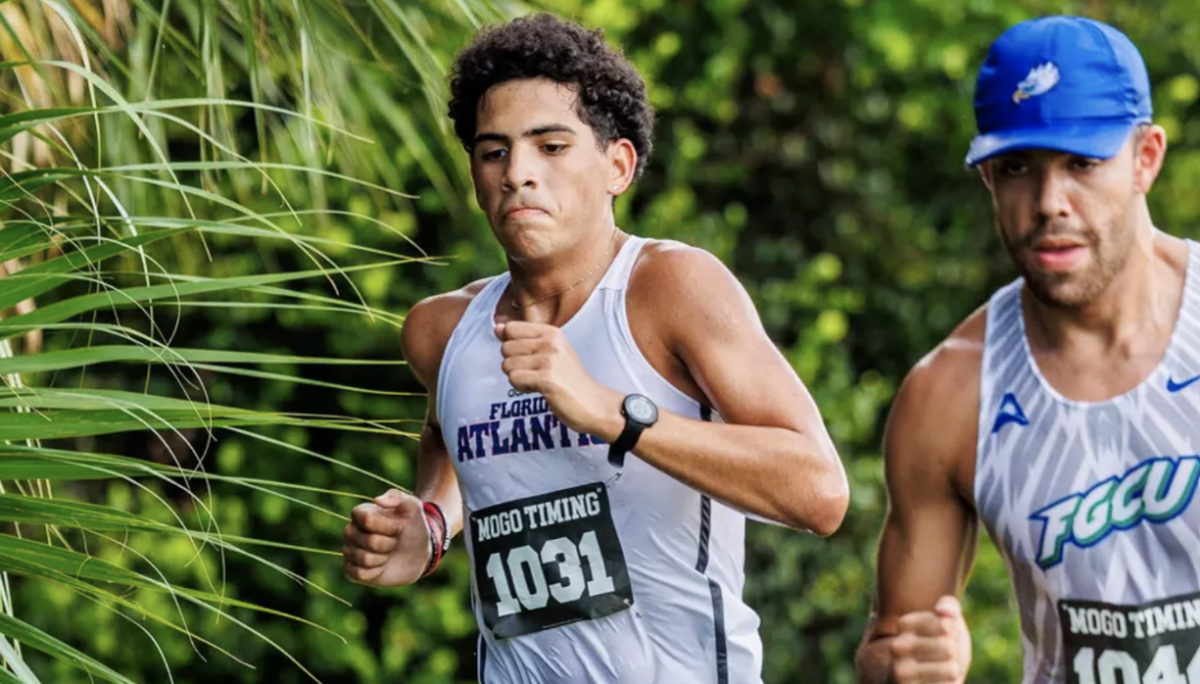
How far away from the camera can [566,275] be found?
3.12 m

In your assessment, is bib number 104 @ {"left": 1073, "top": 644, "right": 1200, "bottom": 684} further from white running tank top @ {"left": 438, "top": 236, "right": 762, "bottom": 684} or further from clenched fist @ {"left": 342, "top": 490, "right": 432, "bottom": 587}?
clenched fist @ {"left": 342, "top": 490, "right": 432, "bottom": 587}

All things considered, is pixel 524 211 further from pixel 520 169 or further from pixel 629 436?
pixel 629 436

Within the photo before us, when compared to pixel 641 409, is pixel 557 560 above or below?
below

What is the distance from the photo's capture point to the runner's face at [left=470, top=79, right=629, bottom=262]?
3.02 m

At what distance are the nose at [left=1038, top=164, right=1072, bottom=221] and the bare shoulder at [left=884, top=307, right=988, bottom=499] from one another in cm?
31

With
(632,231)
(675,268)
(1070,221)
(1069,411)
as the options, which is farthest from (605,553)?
(632,231)

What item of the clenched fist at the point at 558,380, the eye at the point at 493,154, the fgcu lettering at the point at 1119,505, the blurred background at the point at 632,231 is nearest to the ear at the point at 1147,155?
the fgcu lettering at the point at 1119,505

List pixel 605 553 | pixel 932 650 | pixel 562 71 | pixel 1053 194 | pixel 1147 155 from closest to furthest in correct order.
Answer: pixel 932 650 → pixel 1053 194 → pixel 1147 155 → pixel 605 553 → pixel 562 71

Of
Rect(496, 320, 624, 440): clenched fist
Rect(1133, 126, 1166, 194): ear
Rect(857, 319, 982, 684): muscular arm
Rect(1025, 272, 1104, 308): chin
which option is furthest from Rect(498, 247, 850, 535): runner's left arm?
Rect(1133, 126, 1166, 194): ear

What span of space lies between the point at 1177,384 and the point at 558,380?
893 mm

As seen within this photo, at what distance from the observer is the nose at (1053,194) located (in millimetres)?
2736

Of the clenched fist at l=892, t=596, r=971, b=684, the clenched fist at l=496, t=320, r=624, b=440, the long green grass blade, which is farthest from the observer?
the clenched fist at l=496, t=320, r=624, b=440

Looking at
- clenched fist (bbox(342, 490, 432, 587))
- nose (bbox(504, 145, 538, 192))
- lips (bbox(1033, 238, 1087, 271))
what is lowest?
clenched fist (bbox(342, 490, 432, 587))

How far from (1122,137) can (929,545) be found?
26.0 inches
